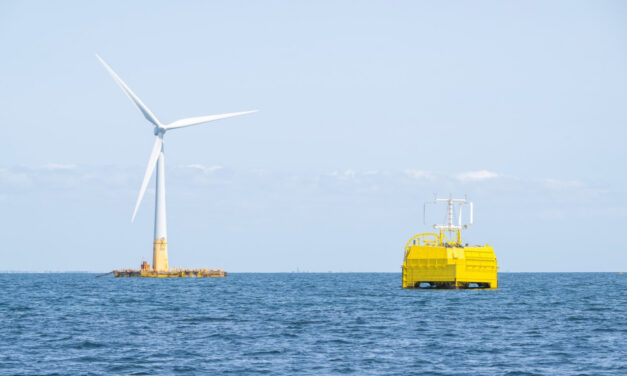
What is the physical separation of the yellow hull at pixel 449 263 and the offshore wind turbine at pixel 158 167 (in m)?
63.7

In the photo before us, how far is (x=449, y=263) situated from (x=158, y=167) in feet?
297

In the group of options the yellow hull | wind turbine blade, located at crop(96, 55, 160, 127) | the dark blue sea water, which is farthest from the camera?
wind turbine blade, located at crop(96, 55, 160, 127)

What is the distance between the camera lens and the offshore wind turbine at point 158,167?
146m

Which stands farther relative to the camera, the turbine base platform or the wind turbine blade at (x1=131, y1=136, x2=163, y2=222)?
the turbine base platform

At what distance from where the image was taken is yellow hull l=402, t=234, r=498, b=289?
3666 inches

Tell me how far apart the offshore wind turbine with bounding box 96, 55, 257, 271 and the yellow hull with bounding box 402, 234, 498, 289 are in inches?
2507

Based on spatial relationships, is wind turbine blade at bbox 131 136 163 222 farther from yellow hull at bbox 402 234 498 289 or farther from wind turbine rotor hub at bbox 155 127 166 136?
yellow hull at bbox 402 234 498 289

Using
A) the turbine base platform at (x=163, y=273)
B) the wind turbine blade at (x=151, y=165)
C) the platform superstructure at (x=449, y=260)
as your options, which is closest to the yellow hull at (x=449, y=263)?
the platform superstructure at (x=449, y=260)

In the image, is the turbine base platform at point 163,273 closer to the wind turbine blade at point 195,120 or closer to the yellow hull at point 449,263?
the wind turbine blade at point 195,120

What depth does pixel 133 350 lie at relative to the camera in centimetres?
4312

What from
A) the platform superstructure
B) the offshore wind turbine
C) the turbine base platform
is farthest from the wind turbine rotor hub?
the platform superstructure

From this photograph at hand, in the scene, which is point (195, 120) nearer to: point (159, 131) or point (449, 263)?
point (159, 131)

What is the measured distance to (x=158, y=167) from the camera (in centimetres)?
16812

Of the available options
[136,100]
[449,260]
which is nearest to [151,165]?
[136,100]
